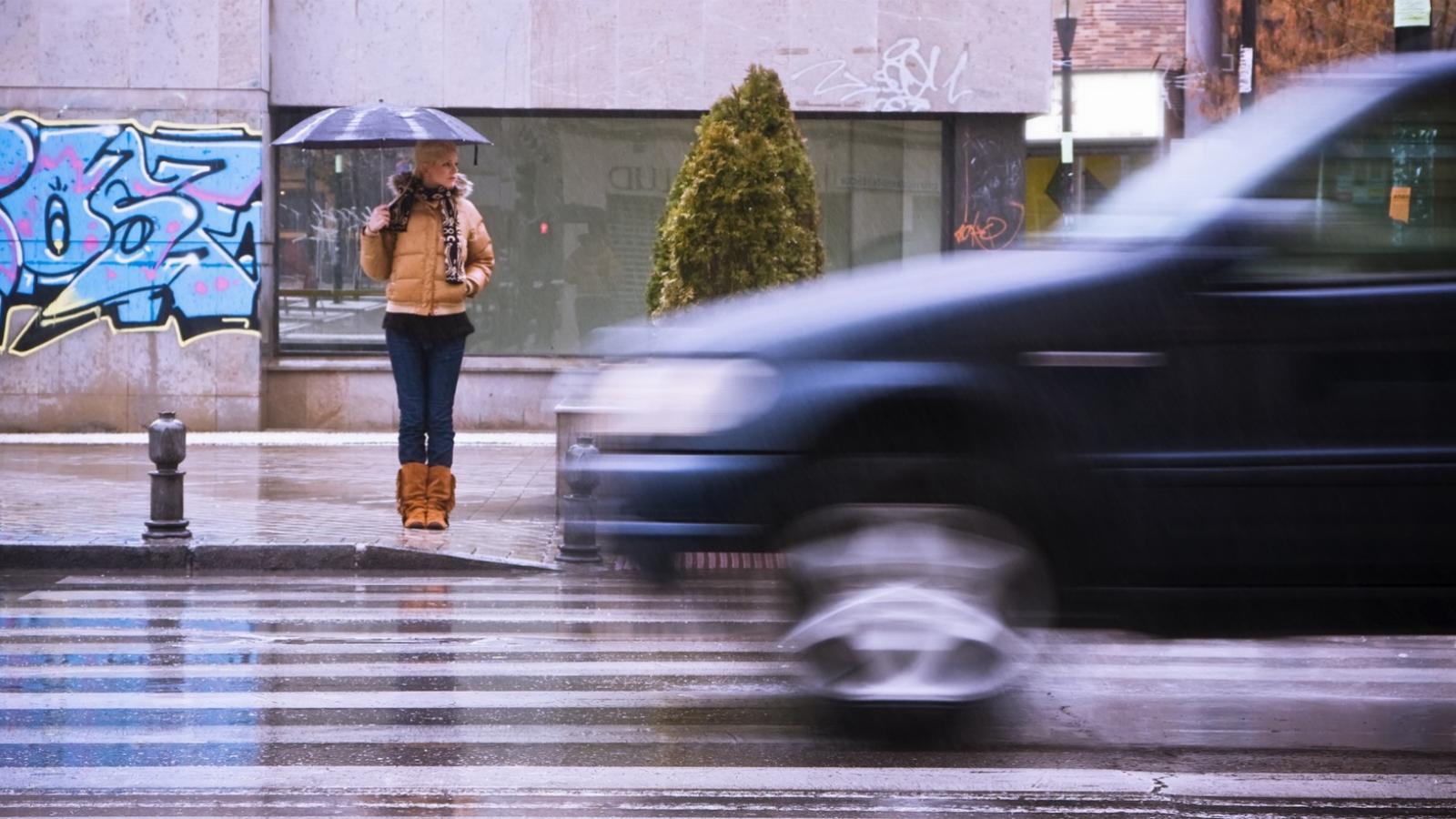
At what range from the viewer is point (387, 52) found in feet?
57.8

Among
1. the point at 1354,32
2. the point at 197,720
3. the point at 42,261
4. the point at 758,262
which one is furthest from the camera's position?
the point at 1354,32

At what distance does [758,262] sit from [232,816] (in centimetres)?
849

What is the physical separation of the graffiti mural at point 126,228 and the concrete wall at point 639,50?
105 centimetres

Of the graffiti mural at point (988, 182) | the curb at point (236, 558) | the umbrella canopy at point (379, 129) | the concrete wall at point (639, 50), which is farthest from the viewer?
the graffiti mural at point (988, 182)

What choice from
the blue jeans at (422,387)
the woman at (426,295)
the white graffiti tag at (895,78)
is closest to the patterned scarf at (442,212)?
the woman at (426,295)

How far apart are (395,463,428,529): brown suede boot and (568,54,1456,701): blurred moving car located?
5387mm

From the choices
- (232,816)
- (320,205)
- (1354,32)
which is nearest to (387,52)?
(320,205)

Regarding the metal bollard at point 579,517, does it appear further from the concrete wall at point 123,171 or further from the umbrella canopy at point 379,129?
the concrete wall at point 123,171

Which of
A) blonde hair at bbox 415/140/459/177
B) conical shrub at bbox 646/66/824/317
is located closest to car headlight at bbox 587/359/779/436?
blonde hair at bbox 415/140/459/177

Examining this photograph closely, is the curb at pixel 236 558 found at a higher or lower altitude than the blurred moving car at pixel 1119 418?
lower

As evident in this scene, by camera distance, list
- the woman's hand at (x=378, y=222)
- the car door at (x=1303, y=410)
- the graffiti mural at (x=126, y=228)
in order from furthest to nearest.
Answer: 1. the graffiti mural at (x=126, y=228)
2. the woman's hand at (x=378, y=222)
3. the car door at (x=1303, y=410)

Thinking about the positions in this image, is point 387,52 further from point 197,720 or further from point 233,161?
point 197,720

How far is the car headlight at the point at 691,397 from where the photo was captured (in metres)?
5.28

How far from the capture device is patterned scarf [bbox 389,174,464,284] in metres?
10.4
